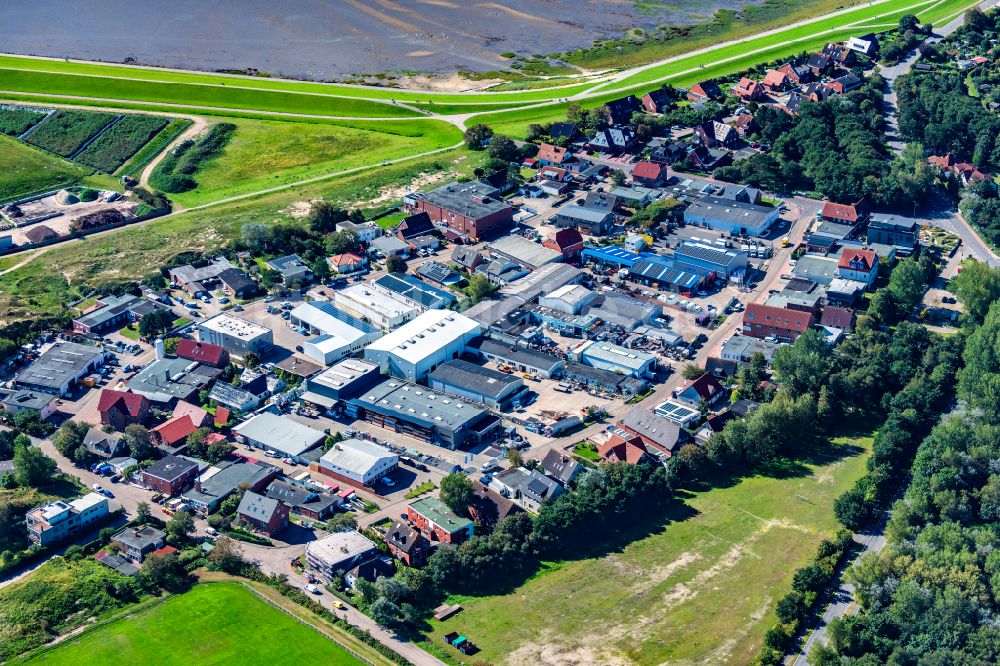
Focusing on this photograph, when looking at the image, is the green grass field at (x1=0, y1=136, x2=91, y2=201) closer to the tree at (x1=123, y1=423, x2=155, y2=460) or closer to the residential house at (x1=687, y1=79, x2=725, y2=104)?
the tree at (x1=123, y1=423, x2=155, y2=460)

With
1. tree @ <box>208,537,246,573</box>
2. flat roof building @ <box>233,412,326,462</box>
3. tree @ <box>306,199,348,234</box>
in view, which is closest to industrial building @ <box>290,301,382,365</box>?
flat roof building @ <box>233,412,326,462</box>

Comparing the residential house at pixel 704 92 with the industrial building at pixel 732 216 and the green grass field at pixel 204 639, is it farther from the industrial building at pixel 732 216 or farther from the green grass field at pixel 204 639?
the green grass field at pixel 204 639

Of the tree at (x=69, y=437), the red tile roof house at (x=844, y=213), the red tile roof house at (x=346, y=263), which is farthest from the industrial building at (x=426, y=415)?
the red tile roof house at (x=844, y=213)

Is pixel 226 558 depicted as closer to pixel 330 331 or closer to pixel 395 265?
pixel 330 331

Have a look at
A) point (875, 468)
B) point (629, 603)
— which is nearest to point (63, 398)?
point (629, 603)

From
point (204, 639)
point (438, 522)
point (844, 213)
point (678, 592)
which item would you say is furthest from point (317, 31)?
point (678, 592)

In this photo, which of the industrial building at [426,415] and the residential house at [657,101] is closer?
the industrial building at [426,415]

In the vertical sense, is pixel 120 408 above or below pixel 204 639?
above
